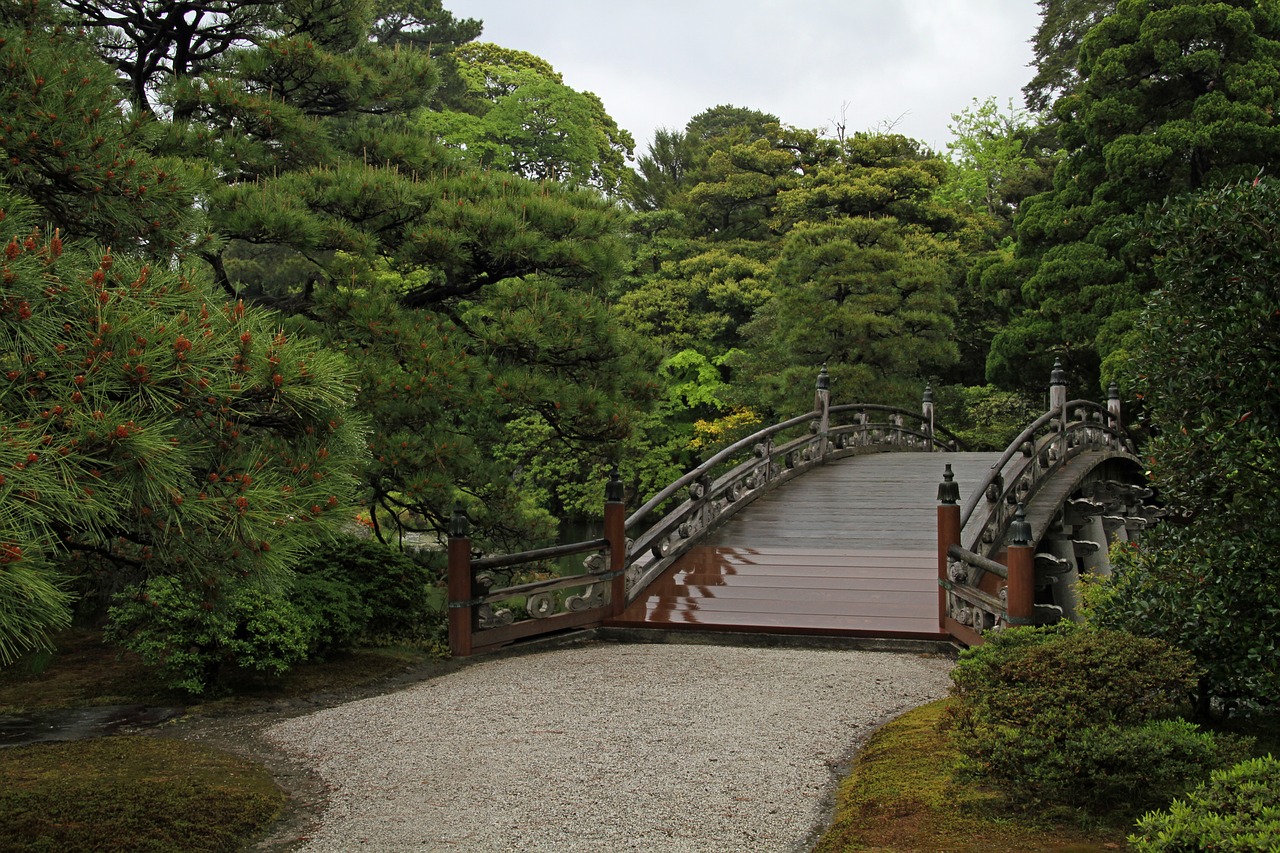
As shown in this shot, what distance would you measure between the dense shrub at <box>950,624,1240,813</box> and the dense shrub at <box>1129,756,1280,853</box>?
0.76 meters

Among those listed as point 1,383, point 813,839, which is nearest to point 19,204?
point 1,383

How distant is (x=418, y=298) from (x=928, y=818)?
6569 millimetres

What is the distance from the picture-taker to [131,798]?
4633 mm

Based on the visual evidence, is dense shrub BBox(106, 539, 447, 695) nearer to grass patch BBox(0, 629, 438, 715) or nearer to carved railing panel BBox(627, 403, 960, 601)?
grass patch BBox(0, 629, 438, 715)

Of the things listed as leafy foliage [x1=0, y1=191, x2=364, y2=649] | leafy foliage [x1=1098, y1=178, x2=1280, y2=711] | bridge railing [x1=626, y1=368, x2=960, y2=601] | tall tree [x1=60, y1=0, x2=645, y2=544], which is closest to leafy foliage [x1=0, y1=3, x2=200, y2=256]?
leafy foliage [x1=0, y1=191, x2=364, y2=649]

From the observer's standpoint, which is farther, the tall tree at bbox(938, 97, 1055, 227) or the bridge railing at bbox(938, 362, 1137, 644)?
the tall tree at bbox(938, 97, 1055, 227)

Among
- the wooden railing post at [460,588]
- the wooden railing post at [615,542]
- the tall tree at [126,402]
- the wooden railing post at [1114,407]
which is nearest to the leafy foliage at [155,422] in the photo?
the tall tree at [126,402]

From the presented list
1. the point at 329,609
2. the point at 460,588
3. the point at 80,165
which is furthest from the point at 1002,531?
the point at 80,165

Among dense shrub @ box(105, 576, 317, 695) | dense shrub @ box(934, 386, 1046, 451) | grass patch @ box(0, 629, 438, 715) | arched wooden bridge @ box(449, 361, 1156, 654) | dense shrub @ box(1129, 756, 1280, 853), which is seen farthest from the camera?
dense shrub @ box(934, 386, 1046, 451)

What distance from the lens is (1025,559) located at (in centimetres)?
721

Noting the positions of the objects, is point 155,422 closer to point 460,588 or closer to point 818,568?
point 460,588

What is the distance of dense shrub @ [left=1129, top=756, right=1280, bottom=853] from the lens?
9.39 ft

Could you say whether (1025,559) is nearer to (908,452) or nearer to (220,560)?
(220,560)

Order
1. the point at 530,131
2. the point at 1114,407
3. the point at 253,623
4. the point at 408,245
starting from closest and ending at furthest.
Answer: the point at 253,623
the point at 408,245
the point at 1114,407
the point at 530,131
